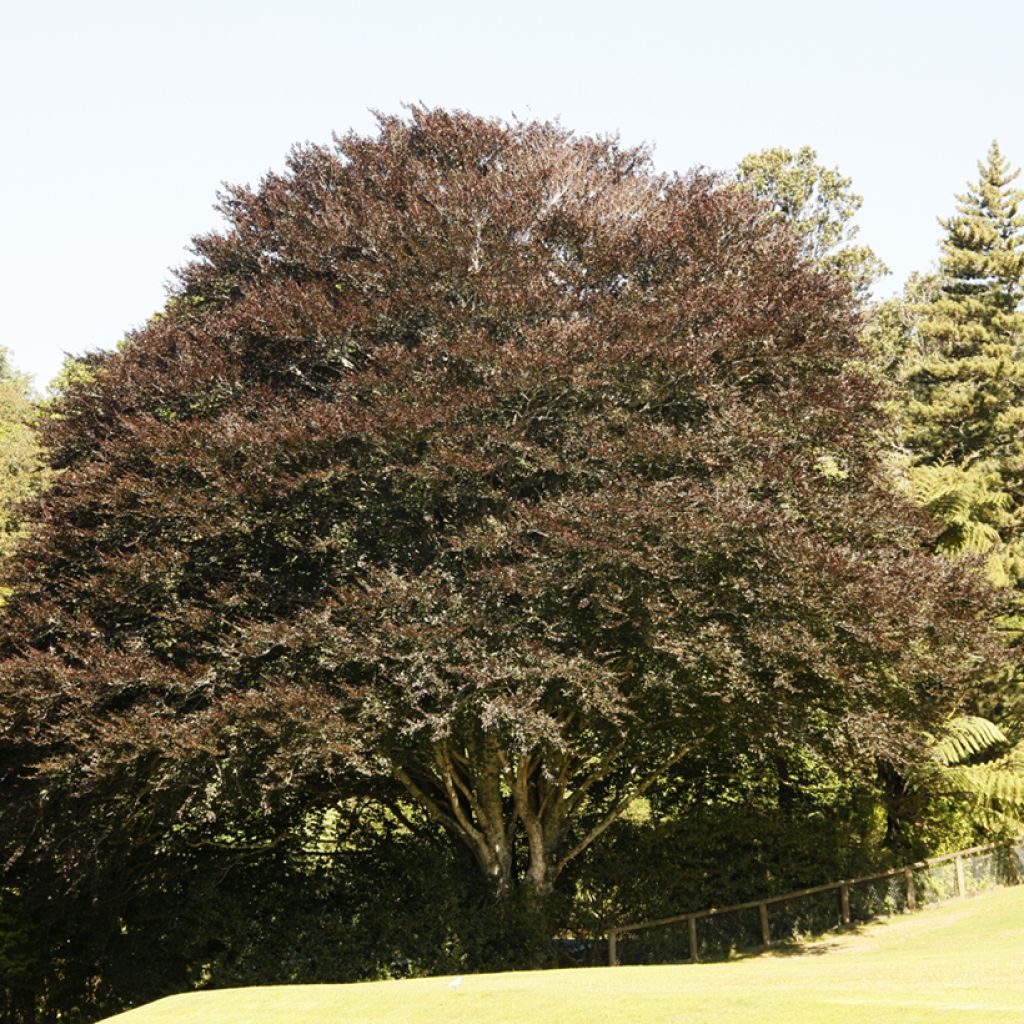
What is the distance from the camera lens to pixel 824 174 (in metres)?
40.4

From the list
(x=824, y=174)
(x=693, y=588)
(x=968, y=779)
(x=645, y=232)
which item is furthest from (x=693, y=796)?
(x=824, y=174)

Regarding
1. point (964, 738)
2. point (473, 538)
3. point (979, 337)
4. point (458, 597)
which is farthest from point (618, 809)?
point (979, 337)

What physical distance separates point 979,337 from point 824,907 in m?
17.1

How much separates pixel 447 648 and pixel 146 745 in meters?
3.87

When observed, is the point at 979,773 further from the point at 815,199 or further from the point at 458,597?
the point at 815,199

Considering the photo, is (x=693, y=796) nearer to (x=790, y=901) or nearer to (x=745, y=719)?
(x=790, y=901)

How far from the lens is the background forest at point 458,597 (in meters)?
13.9

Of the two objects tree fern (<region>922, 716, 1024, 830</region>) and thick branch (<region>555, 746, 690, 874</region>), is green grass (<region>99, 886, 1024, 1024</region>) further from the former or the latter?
tree fern (<region>922, 716, 1024, 830</region>)

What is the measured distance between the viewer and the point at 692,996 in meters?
9.39

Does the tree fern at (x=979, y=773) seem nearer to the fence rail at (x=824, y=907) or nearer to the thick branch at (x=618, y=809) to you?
the fence rail at (x=824, y=907)

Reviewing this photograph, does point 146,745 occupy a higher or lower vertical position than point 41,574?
lower

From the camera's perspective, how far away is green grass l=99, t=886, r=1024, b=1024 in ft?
26.6

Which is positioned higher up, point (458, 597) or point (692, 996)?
point (458, 597)

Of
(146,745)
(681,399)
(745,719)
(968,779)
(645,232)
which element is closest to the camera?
(146,745)
